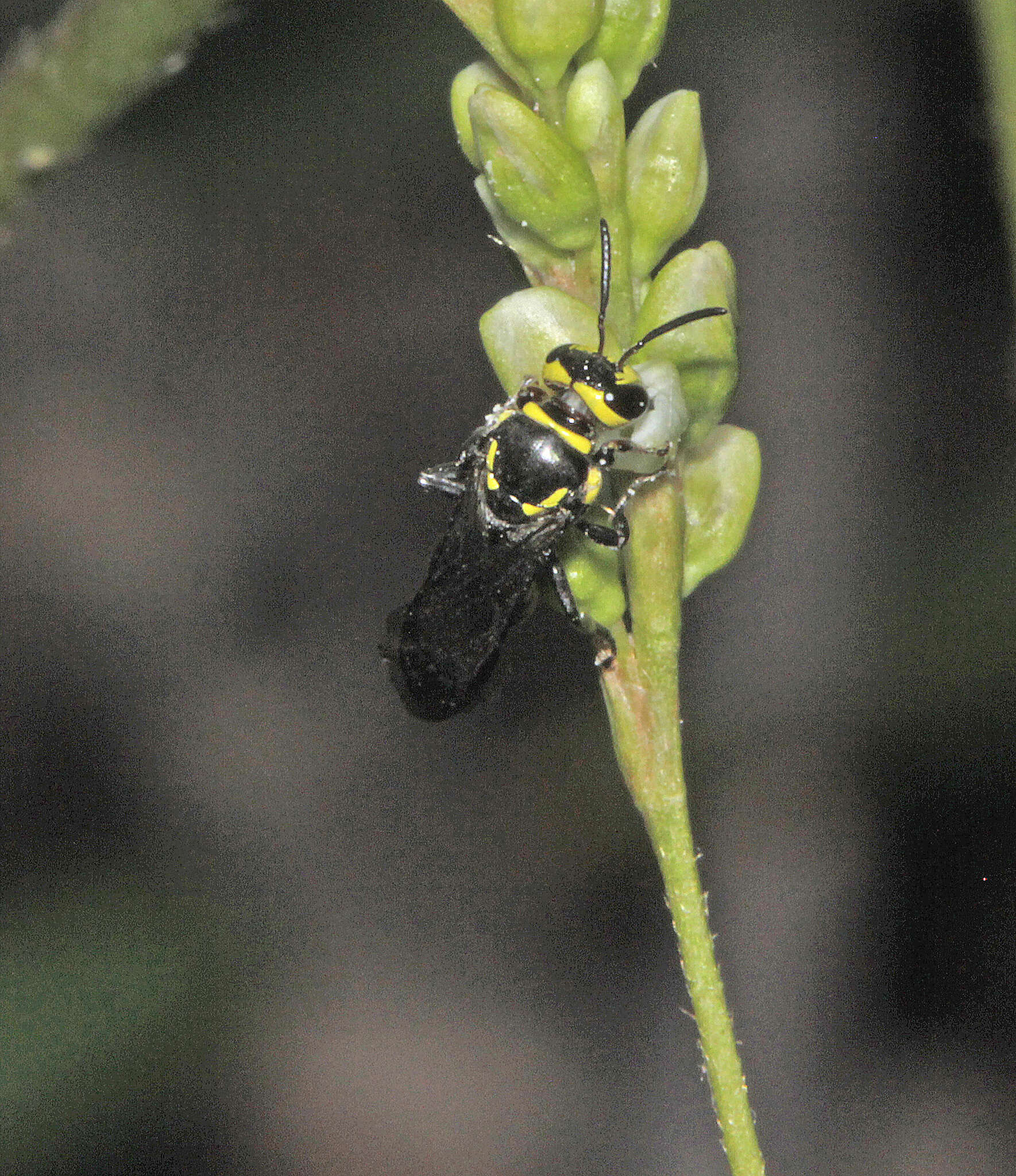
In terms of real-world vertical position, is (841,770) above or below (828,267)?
below

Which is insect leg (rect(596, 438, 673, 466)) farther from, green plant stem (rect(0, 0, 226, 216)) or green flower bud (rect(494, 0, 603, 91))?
green plant stem (rect(0, 0, 226, 216))

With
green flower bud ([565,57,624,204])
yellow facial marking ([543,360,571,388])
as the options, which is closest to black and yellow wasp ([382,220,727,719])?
yellow facial marking ([543,360,571,388])

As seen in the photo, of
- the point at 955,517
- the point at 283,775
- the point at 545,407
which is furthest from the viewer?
the point at 283,775

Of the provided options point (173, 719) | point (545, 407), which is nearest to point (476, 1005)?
point (173, 719)

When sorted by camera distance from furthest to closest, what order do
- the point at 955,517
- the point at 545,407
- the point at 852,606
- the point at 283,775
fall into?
the point at 283,775
the point at 852,606
the point at 955,517
the point at 545,407

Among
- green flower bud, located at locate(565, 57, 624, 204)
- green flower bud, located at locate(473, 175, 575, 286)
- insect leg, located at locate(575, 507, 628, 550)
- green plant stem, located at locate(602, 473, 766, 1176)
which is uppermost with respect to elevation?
green flower bud, located at locate(565, 57, 624, 204)

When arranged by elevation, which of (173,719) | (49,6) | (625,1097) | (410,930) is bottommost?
(625,1097)

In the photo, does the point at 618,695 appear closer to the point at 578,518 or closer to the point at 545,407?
the point at 578,518
